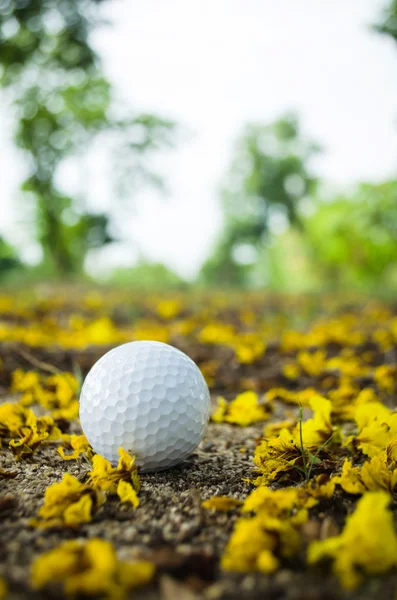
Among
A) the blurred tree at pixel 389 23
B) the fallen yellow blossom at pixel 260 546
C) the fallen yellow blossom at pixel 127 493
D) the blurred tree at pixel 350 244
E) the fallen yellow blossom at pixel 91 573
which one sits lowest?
the blurred tree at pixel 350 244

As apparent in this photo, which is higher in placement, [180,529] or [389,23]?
[389,23]

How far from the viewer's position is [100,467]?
1713 millimetres

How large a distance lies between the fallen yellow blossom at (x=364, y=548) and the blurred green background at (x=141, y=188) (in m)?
8.03

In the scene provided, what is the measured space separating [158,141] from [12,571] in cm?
2341

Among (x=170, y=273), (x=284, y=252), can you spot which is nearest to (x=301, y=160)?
(x=284, y=252)

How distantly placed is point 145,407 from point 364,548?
100cm

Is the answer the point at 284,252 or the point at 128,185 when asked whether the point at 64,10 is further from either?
the point at 284,252

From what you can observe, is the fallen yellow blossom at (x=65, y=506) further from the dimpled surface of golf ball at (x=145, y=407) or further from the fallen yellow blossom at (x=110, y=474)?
the dimpled surface of golf ball at (x=145, y=407)

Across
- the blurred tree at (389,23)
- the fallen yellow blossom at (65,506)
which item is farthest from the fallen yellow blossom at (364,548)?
the blurred tree at (389,23)

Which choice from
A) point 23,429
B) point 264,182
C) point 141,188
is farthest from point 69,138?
point 23,429

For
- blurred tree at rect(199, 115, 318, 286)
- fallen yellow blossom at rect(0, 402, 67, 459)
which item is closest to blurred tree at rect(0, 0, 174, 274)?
blurred tree at rect(199, 115, 318, 286)

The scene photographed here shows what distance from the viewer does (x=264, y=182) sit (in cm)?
3023

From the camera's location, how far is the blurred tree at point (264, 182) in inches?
1198

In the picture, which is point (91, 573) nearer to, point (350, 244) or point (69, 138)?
point (69, 138)
